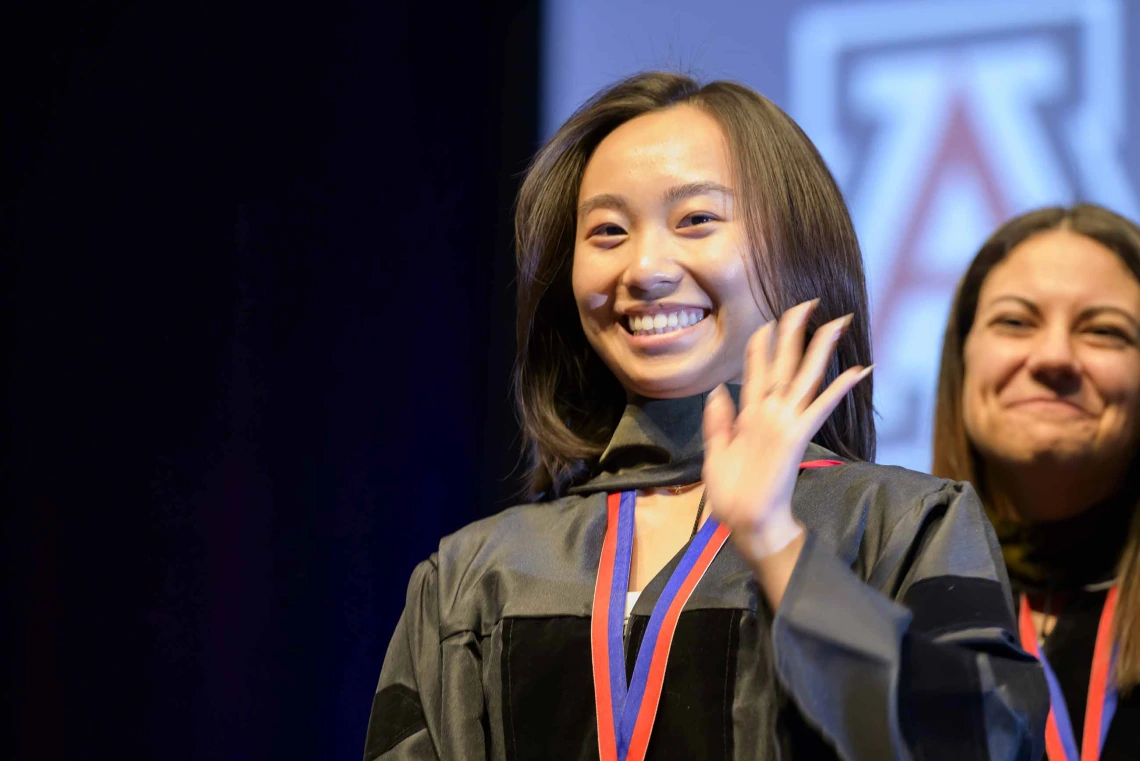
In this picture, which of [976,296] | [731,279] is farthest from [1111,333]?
[731,279]

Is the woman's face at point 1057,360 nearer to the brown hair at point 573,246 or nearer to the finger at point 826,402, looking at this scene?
the brown hair at point 573,246

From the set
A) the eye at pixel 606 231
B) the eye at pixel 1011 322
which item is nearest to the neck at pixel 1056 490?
the eye at pixel 1011 322

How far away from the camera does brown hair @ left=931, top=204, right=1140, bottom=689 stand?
87.3 inches

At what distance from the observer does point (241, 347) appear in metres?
2.71

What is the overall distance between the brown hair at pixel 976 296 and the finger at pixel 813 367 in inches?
32.7

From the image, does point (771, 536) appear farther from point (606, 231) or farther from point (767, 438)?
point (606, 231)

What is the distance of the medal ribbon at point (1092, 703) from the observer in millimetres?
1813

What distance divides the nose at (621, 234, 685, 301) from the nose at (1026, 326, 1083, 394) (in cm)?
77

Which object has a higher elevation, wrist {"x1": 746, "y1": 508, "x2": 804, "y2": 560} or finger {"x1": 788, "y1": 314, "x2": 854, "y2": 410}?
finger {"x1": 788, "y1": 314, "x2": 854, "y2": 410}

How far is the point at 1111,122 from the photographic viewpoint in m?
2.62

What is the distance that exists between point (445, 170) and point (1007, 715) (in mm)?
2201

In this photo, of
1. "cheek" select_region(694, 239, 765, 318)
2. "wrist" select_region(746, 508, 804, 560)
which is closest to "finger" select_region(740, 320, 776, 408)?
"wrist" select_region(746, 508, 804, 560)

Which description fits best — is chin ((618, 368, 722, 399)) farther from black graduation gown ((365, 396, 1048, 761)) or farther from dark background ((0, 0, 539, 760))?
dark background ((0, 0, 539, 760))

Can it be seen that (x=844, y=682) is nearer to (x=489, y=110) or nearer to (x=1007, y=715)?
(x=1007, y=715)
